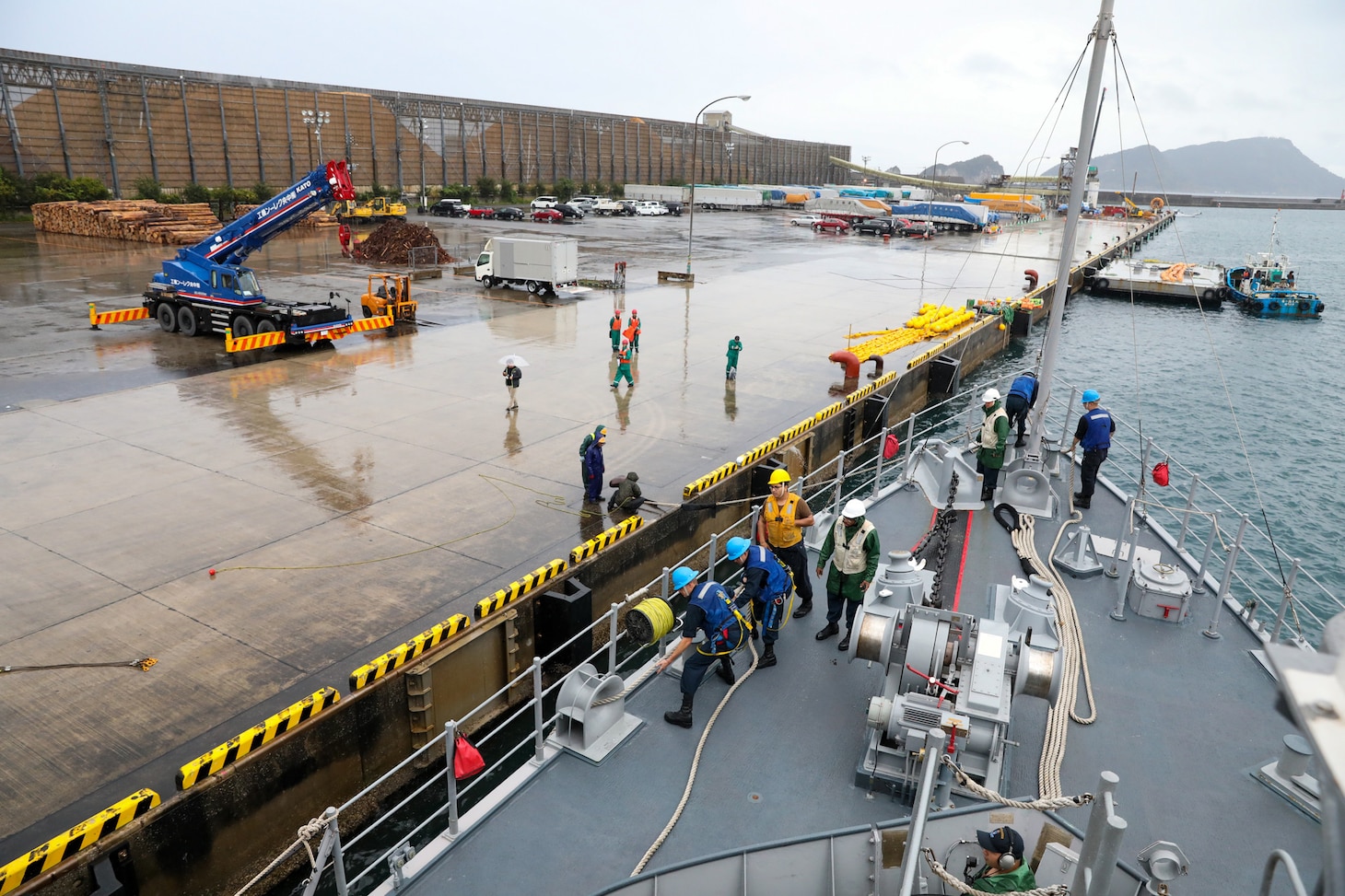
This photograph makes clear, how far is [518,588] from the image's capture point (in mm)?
11062

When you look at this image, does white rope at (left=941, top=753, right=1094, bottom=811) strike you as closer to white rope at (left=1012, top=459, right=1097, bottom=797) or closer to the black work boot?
white rope at (left=1012, top=459, right=1097, bottom=797)

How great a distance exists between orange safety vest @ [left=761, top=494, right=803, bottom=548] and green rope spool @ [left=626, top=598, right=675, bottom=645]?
173 centimetres

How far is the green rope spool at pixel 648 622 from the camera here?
305 inches

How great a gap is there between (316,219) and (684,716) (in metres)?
63.0

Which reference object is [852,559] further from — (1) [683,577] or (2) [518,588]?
(2) [518,588]

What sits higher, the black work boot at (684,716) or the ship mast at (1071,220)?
the ship mast at (1071,220)

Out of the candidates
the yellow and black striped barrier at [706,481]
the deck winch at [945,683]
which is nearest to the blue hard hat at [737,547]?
the deck winch at [945,683]

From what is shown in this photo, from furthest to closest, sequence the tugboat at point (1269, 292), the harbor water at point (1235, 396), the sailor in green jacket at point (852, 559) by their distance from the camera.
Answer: the tugboat at point (1269, 292)
the harbor water at point (1235, 396)
the sailor in green jacket at point (852, 559)

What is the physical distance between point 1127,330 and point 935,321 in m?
17.9

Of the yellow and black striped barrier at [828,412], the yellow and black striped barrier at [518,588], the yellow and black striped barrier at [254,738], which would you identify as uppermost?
the yellow and black striped barrier at [828,412]

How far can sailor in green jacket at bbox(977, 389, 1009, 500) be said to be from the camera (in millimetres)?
11547

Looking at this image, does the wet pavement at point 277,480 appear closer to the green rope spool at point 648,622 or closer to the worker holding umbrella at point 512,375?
the worker holding umbrella at point 512,375

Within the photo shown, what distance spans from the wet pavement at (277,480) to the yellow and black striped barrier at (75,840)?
0.68m

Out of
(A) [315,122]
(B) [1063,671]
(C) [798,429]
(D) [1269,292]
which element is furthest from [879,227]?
(B) [1063,671]
